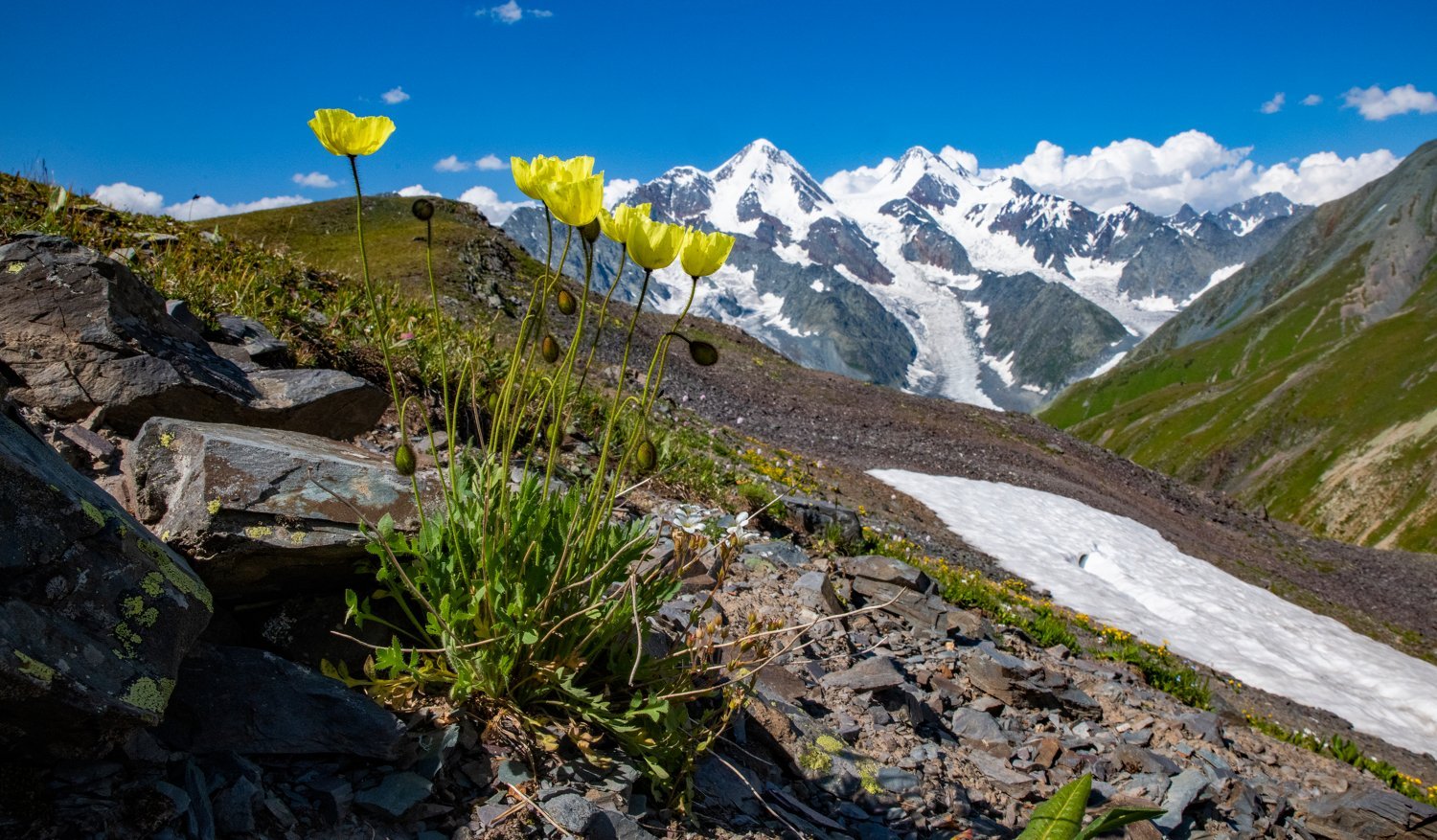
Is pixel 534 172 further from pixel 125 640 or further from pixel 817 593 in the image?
pixel 817 593

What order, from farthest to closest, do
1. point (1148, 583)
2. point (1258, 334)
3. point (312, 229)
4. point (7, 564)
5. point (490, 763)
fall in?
point (1258, 334), point (312, 229), point (1148, 583), point (490, 763), point (7, 564)

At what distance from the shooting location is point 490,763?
9.59 ft

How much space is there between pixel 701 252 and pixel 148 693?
6.96 feet

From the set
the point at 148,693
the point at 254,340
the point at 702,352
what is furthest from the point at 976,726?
the point at 254,340

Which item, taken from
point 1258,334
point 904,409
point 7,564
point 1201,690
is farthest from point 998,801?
point 1258,334

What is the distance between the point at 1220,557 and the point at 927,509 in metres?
12.4

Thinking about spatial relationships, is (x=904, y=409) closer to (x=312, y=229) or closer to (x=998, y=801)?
(x=312, y=229)

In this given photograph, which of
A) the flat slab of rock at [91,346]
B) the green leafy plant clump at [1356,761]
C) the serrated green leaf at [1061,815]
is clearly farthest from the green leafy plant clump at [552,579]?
the green leafy plant clump at [1356,761]

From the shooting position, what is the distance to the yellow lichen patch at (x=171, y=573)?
2.43 metres

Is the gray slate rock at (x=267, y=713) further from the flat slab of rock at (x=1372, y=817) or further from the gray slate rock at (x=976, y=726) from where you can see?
the flat slab of rock at (x=1372, y=817)

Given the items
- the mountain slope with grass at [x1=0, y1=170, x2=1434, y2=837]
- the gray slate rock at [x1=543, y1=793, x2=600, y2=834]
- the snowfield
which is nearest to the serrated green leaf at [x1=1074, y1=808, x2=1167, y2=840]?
the mountain slope with grass at [x1=0, y1=170, x2=1434, y2=837]

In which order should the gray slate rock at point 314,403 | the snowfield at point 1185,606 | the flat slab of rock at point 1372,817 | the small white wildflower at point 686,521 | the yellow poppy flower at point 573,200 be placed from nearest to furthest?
the yellow poppy flower at point 573,200 < the small white wildflower at point 686,521 < the gray slate rock at point 314,403 < the flat slab of rock at point 1372,817 < the snowfield at point 1185,606

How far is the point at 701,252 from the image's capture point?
2.77 metres

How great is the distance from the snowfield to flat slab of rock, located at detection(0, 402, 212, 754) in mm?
12966
